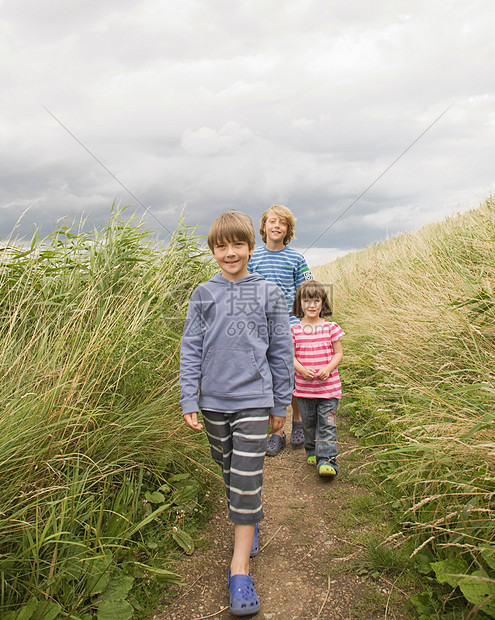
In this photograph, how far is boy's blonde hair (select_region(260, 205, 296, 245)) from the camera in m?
3.96

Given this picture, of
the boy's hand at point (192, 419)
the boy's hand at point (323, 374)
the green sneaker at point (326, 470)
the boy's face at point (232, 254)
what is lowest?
the green sneaker at point (326, 470)

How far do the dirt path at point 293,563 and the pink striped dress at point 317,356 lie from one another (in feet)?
2.05

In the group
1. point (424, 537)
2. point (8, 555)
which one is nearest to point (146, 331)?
point (8, 555)

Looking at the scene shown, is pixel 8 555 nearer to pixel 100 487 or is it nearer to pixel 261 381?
pixel 100 487

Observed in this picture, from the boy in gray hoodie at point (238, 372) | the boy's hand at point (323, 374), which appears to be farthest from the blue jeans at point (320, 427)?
the boy in gray hoodie at point (238, 372)

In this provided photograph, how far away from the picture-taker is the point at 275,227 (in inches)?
156

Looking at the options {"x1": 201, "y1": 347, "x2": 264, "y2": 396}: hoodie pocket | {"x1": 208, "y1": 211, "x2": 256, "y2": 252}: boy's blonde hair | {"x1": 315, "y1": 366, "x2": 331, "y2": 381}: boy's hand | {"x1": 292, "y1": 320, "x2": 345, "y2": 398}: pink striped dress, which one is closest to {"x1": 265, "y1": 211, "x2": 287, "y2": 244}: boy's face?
{"x1": 292, "y1": 320, "x2": 345, "y2": 398}: pink striped dress

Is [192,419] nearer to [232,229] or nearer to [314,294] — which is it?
[232,229]

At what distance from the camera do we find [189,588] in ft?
7.34

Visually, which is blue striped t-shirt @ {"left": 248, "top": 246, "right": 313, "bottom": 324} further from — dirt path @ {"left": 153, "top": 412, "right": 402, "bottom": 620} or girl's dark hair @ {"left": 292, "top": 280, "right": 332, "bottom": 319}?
dirt path @ {"left": 153, "top": 412, "right": 402, "bottom": 620}

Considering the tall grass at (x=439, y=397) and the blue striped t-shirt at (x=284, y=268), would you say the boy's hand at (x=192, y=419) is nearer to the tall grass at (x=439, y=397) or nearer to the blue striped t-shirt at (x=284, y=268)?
the tall grass at (x=439, y=397)

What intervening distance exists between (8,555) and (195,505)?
3.74 feet

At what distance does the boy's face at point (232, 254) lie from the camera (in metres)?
2.34

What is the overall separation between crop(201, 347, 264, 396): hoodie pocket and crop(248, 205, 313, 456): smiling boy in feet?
5.74
